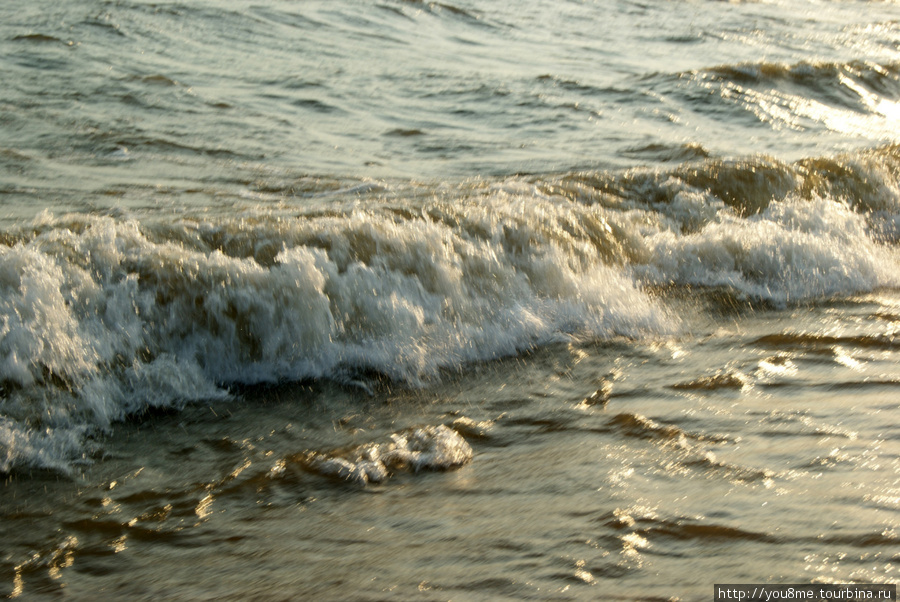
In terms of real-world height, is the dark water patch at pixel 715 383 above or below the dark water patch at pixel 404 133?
below

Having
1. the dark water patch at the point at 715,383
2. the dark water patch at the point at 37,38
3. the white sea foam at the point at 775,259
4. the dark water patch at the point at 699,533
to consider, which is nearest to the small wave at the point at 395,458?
the dark water patch at the point at 699,533

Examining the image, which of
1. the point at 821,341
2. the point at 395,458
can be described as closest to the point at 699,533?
the point at 395,458

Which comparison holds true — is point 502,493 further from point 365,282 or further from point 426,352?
point 365,282

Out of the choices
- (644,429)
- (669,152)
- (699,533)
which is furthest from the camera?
(669,152)

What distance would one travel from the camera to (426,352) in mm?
4914

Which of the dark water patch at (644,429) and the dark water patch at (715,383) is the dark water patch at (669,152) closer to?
the dark water patch at (715,383)

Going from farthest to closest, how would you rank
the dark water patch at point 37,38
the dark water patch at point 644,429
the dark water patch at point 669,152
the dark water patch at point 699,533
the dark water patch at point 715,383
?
the dark water patch at point 37,38 → the dark water patch at point 669,152 → the dark water patch at point 715,383 → the dark water patch at point 644,429 → the dark water patch at point 699,533

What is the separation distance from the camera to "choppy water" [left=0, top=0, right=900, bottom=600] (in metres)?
3.05

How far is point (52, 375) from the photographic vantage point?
414 cm

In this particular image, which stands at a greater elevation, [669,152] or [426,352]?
[669,152]

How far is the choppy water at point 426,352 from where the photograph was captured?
3.05 m

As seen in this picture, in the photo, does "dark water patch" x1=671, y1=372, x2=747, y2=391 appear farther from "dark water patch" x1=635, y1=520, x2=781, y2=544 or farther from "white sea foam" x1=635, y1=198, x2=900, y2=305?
"white sea foam" x1=635, y1=198, x2=900, y2=305

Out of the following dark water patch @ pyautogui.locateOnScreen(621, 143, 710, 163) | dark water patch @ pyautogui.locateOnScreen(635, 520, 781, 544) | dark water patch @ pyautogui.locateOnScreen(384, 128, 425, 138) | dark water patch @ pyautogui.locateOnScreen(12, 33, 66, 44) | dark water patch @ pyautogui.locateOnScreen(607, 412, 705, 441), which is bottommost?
dark water patch @ pyautogui.locateOnScreen(607, 412, 705, 441)

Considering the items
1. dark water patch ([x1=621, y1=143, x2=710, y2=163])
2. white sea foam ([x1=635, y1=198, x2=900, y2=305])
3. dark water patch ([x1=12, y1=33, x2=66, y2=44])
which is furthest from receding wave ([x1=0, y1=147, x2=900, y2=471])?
dark water patch ([x1=12, y1=33, x2=66, y2=44])
